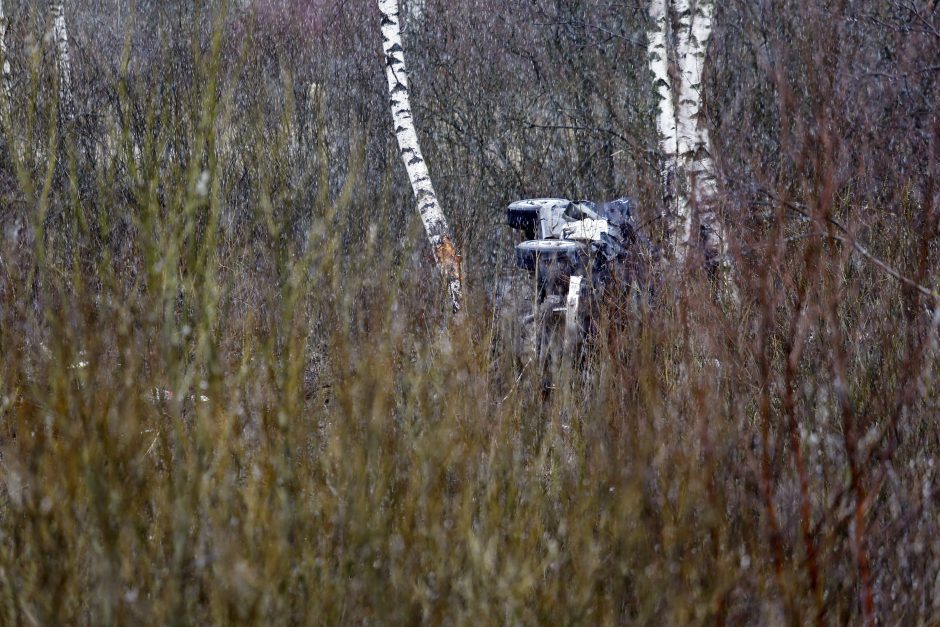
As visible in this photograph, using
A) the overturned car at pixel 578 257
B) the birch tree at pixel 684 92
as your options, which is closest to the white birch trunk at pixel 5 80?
the overturned car at pixel 578 257

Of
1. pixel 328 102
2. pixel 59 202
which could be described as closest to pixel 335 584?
pixel 59 202

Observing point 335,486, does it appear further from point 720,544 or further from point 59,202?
point 59,202

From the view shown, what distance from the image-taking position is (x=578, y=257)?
4.01 meters

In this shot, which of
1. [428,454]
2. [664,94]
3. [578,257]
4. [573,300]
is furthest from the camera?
[664,94]

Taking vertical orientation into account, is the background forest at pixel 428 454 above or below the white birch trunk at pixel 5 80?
below

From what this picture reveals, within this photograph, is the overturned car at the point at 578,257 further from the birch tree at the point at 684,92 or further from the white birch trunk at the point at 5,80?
the white birch trunk at the point at 5,80

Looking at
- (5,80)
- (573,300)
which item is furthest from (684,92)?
(5,80)

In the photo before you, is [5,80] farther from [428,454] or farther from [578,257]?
[428,454]

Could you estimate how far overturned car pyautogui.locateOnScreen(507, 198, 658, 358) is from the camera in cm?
376

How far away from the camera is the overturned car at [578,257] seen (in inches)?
148

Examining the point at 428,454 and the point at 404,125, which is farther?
the point at 404,125

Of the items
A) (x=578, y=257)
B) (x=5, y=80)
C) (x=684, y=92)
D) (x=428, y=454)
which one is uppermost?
(x=5, y=80)

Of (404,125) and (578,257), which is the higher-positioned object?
(404,125)

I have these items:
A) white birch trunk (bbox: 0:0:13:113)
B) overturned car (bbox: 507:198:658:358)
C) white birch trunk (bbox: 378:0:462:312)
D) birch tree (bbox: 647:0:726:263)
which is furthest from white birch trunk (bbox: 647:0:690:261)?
white birch trunk (bbox: 0:0:13:113)
